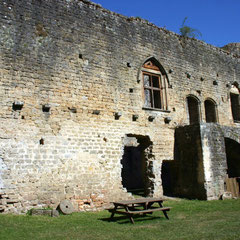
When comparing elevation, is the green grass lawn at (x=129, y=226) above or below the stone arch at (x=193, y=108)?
below

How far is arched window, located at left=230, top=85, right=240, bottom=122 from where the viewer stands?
619 inches

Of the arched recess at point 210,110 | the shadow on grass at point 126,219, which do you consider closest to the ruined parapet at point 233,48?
the arched recess at point 210,110

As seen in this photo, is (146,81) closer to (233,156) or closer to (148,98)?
(148,98)

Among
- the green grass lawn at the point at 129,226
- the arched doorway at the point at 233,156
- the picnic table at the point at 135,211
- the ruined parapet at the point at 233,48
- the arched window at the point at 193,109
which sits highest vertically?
the ruined parapet at the point at 233,48

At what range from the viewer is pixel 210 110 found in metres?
14.5

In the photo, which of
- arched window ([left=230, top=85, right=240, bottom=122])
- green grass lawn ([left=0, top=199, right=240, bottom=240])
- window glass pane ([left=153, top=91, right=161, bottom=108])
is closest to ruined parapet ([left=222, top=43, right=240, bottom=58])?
arched window ([left=230, top=85, right=240, bottom=122])

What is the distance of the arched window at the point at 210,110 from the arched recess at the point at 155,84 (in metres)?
2.94

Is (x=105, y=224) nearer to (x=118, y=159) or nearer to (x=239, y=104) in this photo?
(x=118, y=159)

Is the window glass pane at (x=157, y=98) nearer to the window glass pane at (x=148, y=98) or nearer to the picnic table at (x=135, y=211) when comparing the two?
the window glass pane at (x=148, y=98)

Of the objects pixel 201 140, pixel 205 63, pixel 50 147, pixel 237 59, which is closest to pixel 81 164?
pixel 50 147

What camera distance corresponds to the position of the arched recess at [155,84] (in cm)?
1233

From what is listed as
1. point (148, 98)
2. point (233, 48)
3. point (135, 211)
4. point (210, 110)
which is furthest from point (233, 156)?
point (135, 211)

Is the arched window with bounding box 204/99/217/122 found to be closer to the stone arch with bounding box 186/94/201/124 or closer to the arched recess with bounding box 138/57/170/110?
the stone arch with bounding box 186/94/201/124

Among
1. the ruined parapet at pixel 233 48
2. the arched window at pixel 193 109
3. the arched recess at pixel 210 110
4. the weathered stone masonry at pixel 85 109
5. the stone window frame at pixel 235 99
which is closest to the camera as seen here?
the weathered stone masonry at pixel 85 109
